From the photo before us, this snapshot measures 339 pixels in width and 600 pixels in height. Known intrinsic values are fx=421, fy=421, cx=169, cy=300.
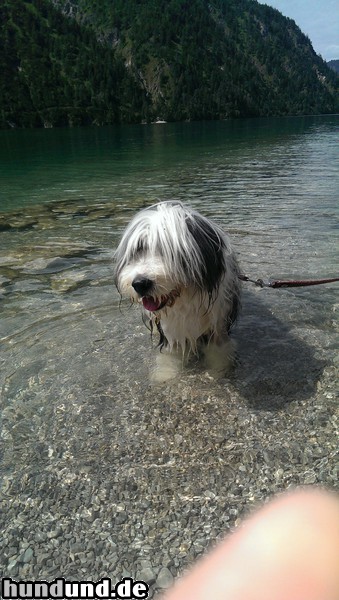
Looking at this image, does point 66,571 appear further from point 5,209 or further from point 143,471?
point 5,209

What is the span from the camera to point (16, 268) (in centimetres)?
768

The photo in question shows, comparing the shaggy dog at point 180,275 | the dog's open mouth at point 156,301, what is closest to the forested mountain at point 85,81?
the shaggy dog at point 180,275

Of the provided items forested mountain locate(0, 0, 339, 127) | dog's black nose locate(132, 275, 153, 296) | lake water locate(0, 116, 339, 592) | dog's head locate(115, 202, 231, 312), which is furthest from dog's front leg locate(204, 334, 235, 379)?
forested mountain locate(0, 0, 339, 127)

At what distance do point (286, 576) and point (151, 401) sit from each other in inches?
74.5

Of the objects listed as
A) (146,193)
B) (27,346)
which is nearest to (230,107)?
(146,193)

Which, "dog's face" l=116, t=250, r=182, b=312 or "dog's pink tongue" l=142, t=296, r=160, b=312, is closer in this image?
"dog's face" l=116, t=250, r=182, b=312

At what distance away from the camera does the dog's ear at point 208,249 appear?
358 centimetres

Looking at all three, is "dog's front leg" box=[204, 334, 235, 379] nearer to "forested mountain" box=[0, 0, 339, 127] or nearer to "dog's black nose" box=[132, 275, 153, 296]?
"dog's black nose" box=[132, 275, 153, 296]

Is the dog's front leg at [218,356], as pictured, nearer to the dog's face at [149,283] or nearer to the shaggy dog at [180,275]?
the shaggy dog at [180,275]

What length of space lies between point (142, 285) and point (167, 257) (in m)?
0.34

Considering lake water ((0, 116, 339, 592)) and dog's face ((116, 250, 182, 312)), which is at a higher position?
dog's face ((116, 250, 182, 312))

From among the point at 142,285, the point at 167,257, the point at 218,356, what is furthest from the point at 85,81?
the point at 142,285

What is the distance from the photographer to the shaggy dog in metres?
3.37

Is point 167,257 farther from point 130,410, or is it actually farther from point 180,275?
point 130,410
